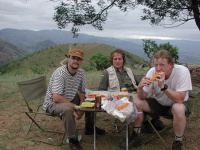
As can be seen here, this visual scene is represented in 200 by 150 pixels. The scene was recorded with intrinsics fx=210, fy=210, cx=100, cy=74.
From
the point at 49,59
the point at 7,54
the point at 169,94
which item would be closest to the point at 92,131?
the point at 169,94

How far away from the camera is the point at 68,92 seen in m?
3.04

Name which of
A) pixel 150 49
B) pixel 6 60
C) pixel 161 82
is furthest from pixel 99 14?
pixel 6 60

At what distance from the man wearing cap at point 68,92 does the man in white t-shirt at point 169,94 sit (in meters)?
0.83

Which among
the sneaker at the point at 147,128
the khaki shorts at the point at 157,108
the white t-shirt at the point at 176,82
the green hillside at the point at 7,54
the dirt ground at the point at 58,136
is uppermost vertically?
the white t-shirt at the point at 176,82

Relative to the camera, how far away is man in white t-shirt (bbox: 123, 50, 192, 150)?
8.21ft

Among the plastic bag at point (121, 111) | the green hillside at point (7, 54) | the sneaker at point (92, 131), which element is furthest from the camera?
the green hillside at point (7, 54)

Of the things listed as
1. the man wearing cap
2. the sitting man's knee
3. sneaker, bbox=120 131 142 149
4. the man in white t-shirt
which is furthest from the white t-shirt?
the man wearing cap

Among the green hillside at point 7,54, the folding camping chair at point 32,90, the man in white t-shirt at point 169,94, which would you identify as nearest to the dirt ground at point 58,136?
the folding camping chair at point 32,90

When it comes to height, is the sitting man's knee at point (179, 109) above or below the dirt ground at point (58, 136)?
above

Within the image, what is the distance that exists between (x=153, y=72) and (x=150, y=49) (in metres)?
13.2

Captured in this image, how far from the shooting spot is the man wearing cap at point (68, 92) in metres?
2.64

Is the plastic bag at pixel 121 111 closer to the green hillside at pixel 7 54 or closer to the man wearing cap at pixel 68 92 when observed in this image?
the man wearing cap at pixel 68 92

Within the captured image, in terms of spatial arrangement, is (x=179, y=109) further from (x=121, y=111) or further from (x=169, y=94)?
(x=121, y=111)

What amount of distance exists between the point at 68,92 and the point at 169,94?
1.39 m
